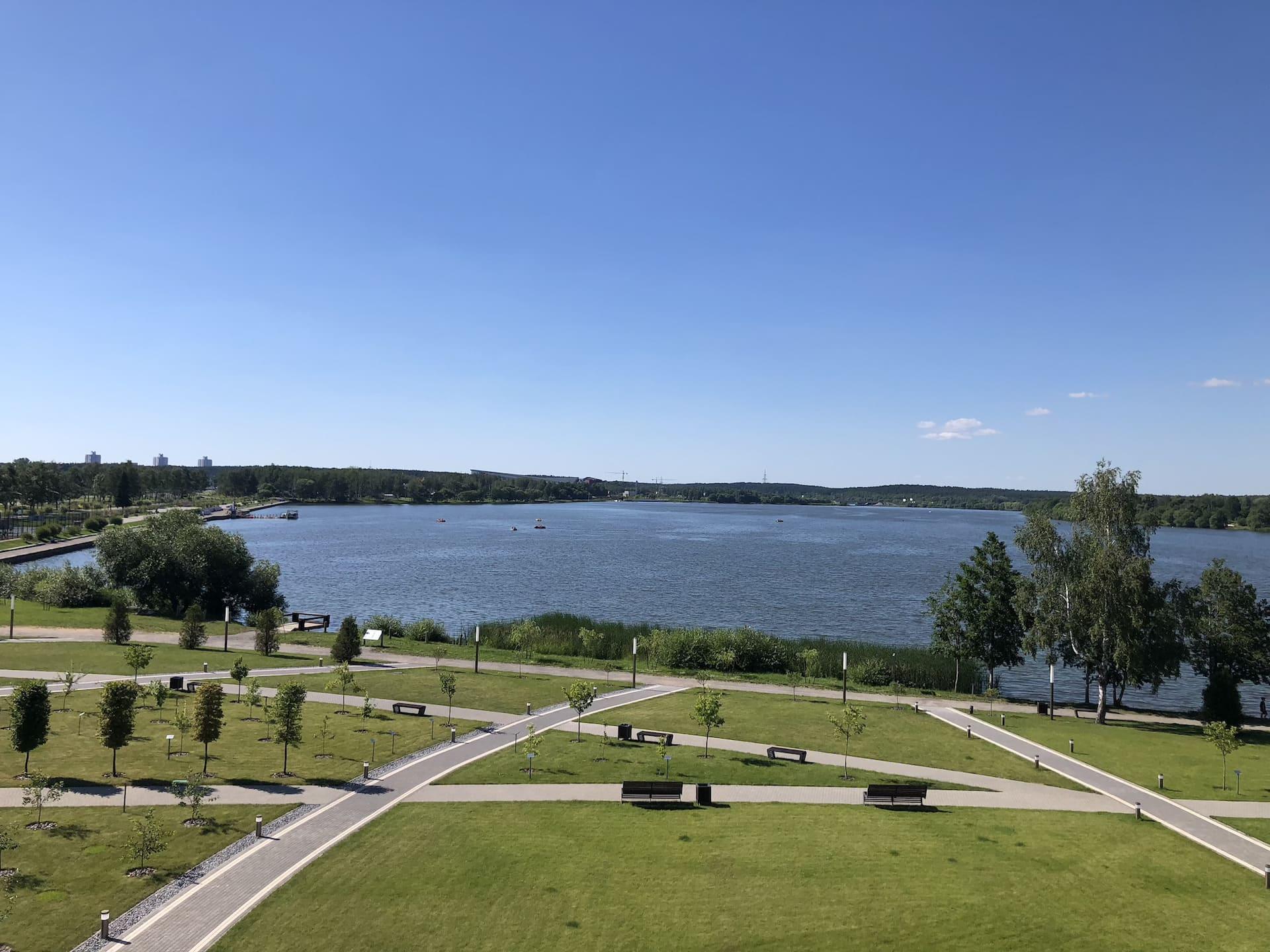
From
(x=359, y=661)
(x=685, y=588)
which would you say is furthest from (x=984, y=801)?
(x=685, y=588)

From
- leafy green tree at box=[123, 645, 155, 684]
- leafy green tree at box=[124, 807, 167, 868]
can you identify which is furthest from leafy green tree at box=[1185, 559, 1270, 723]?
leafy green tree at box=[123, 645, 155, 684]

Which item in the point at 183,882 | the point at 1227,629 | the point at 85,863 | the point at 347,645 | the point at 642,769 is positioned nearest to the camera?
the point at 183,882

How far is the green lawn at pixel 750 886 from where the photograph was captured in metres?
16.6

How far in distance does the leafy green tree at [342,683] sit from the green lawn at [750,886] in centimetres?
1263

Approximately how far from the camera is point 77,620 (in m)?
54.2

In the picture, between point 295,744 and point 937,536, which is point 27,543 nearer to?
point 295,744

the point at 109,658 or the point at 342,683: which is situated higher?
the point at 342,683

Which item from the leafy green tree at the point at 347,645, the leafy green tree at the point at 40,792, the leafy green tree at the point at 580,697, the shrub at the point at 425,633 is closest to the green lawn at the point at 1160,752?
the leafy green tree at the point at 580,697

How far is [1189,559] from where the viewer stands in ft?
442

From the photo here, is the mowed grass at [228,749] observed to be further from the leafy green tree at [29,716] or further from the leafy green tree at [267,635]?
the leafy green tree at [267,635]

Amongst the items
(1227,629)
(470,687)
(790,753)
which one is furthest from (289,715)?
(1227,629)

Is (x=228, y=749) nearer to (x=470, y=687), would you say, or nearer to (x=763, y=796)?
(x=470, y=687)

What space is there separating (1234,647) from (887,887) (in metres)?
37.6

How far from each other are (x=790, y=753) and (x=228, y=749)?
21.8 meters
